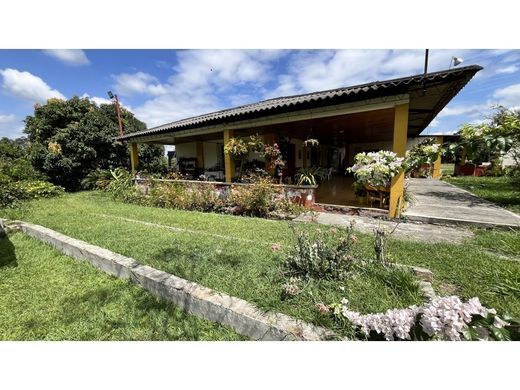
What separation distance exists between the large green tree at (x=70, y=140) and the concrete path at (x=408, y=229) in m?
11.8

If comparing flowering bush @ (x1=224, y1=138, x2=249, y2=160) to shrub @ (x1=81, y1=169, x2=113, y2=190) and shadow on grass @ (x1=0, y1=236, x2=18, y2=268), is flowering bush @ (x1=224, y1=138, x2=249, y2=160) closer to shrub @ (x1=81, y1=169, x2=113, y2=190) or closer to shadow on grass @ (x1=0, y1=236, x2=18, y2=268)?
shadow on grass @ (x1=0, y1=236, x2=18, y2=268)

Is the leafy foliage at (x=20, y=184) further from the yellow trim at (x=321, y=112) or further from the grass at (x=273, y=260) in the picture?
the yellow trim at (x=321, y=112)

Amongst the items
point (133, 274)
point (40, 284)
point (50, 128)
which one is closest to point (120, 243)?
point (40, 284)

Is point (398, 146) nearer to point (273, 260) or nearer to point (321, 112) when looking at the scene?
point (321, 112)

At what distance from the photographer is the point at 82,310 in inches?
114

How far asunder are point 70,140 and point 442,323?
18.3 m

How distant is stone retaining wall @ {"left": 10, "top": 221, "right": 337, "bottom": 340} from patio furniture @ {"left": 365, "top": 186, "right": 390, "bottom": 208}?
556cm

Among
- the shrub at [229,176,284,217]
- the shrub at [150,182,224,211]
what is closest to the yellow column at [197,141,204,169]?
the shrub at [150,182,224,211]

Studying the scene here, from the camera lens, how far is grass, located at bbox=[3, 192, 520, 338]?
2566mm

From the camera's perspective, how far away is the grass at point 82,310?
2.46 metres

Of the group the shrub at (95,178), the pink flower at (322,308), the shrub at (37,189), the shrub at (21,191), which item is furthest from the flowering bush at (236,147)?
the shrub at (37,189)

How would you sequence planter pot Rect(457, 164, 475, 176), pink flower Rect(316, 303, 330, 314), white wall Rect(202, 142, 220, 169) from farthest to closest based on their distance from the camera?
planter pot Rect(457, 164, 475, 176), white wall Rect(202, 142, 220, 169), pink flower Rect(316, 303, 330, 314)
